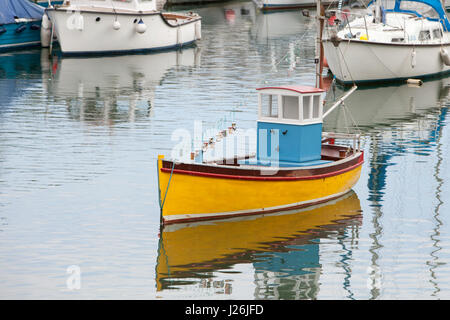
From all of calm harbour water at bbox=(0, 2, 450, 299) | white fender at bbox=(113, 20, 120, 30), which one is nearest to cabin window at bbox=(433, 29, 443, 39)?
calm harbour water at bbox=(0, 2, 450, 299)

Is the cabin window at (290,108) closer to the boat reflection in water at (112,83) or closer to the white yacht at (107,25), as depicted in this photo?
the boat reflection in water at (112,83)

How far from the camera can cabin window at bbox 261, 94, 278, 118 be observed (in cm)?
2278

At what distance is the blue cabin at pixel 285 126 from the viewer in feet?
74.3

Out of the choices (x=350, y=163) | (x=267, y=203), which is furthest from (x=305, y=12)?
(x=267, y=203)

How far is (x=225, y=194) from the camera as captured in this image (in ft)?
70.2

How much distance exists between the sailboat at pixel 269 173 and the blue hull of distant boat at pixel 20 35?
3385 cm

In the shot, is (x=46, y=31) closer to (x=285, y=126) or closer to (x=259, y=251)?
(x=285, y=126)

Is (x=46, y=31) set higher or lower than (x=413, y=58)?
higher

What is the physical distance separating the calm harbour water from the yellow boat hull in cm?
36

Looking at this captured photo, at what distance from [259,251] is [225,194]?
1.88 metres

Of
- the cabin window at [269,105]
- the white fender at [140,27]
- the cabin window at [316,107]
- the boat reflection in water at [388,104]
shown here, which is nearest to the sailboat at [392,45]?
the boat reflection in water at [388,104]

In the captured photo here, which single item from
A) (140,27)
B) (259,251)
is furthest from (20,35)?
(259,251)

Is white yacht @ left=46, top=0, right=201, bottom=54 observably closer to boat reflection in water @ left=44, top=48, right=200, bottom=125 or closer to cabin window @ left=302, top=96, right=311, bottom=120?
boat reflection in water @ left=44, top=48, right=200, bottom=125

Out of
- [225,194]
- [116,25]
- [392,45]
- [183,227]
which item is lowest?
[183,227]
